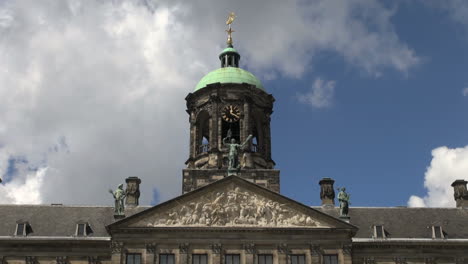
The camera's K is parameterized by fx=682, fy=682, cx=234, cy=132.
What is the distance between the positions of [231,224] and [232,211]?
2.47 feet

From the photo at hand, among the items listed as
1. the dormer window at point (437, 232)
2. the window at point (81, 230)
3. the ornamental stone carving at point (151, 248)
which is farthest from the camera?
the dormer window at point (437, 232)

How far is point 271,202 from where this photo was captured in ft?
129

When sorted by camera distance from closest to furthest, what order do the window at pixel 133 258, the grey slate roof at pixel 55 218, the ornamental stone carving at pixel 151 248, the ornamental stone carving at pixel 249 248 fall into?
the window at pixel 133 258
the ornamental stone carving at pixel 151 248
the ornamental stone carving at pixel 249 248
the grey slate roof at pixel 55 218

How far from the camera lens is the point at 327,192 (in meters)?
45.0

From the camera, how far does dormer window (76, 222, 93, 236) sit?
133ft

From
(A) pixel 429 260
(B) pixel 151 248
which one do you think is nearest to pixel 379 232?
(A) pixel 429 260

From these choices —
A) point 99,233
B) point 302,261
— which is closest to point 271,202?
point 302,261

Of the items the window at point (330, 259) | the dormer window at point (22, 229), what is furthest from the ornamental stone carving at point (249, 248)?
the dormer window at point (22, 229)

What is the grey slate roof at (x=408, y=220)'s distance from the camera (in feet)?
136

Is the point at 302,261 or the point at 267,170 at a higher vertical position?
the point at 267,170

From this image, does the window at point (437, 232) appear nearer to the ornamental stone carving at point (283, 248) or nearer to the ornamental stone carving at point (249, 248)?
the ornamental stone carving at point (283, 248)

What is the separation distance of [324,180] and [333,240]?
744 cm

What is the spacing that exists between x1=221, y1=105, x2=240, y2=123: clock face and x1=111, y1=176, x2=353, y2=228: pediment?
6.71m

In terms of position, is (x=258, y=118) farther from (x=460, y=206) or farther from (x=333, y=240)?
(x=460, y=206)
